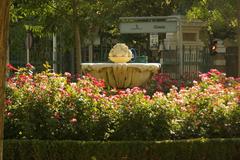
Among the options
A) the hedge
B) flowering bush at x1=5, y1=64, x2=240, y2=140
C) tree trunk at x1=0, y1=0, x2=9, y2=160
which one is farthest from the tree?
tree trunk at x1=0, y1=0, x2=9, y2=160

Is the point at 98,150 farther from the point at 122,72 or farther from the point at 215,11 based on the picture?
the point at 215,11

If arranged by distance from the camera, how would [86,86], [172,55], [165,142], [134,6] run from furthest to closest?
[134,6] → [172,55] → [86,86] → [165,142]

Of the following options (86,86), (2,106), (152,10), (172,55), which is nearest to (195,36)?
(152,10)

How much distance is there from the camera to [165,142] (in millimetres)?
7090

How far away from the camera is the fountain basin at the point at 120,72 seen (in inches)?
512

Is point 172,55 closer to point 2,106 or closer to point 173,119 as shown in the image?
point 173,119

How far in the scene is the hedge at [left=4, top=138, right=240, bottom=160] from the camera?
6.95m

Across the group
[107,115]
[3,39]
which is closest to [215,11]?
[107,115]

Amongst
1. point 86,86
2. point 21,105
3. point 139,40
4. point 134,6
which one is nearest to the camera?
point 21,105

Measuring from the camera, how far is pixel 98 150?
6949mm

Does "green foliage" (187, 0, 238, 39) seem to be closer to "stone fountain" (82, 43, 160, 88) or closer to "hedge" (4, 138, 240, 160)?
"stone fountain" (82, 43, 160, 88)

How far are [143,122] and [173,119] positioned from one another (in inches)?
18.7

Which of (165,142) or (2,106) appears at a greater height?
(2,106)

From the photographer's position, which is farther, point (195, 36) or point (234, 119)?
point (195, 36)
